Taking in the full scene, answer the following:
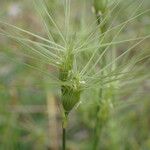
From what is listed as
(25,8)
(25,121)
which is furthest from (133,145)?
(25,8)

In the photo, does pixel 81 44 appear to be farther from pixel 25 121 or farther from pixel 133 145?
pixel 25 121

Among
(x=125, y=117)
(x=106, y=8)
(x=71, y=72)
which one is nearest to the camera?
(x=71, y=72)

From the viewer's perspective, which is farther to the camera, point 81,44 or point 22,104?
point 22,104

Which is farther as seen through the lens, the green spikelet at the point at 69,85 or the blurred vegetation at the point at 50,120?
the blurred vegetation at the point at 50,120

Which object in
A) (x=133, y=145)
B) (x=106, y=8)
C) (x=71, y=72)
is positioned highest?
(x=106, y=8)

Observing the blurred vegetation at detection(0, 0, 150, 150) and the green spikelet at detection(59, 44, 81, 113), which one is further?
the blurred vegetation at detection(0, 0, 150, 150)

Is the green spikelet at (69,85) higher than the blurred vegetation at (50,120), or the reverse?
the green spikelet at (69,85)

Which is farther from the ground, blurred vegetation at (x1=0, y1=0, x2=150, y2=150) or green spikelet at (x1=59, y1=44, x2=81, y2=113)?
green spikelet at (x1=59, y1=44, x2=81, y2=113)

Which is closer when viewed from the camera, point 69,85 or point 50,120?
point 69,85

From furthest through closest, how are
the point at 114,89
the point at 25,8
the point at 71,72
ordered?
1. the point at 25,8
2. the point at 114,89
3. the point at 71,72

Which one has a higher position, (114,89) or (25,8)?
(25,8)

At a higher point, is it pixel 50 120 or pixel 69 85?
pixel 69 85
